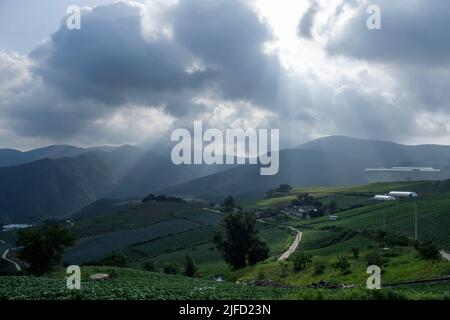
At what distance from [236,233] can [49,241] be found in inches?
1535

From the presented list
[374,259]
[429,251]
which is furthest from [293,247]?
[429,251]

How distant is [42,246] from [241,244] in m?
40.7

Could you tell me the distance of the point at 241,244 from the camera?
3558 inches

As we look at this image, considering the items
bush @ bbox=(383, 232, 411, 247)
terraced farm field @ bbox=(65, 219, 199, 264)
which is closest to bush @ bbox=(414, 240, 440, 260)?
bush @ bbox=(383, 232, 411, 247)

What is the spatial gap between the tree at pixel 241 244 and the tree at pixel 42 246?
1392 inches

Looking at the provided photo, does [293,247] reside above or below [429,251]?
below

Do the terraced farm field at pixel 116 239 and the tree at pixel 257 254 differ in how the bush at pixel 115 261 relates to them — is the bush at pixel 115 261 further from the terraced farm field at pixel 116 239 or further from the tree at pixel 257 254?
the terraced farm field at pixel 116 239

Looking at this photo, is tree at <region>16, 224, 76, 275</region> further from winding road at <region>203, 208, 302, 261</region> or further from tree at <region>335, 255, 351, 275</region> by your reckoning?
winding road at <region>203, 208, 302, 261</region>

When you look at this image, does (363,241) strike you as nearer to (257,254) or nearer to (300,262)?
(257,254)

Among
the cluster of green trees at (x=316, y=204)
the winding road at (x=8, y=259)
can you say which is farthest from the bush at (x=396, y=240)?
the winding road at (x=8, y=259)

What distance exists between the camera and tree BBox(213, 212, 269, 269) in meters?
89.5

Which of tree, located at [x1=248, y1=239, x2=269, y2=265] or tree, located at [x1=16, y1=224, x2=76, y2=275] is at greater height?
tree, located at [x1=16, y1=224, x2=76, y2=275]

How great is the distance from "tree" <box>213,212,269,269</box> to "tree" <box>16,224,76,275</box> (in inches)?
1392
